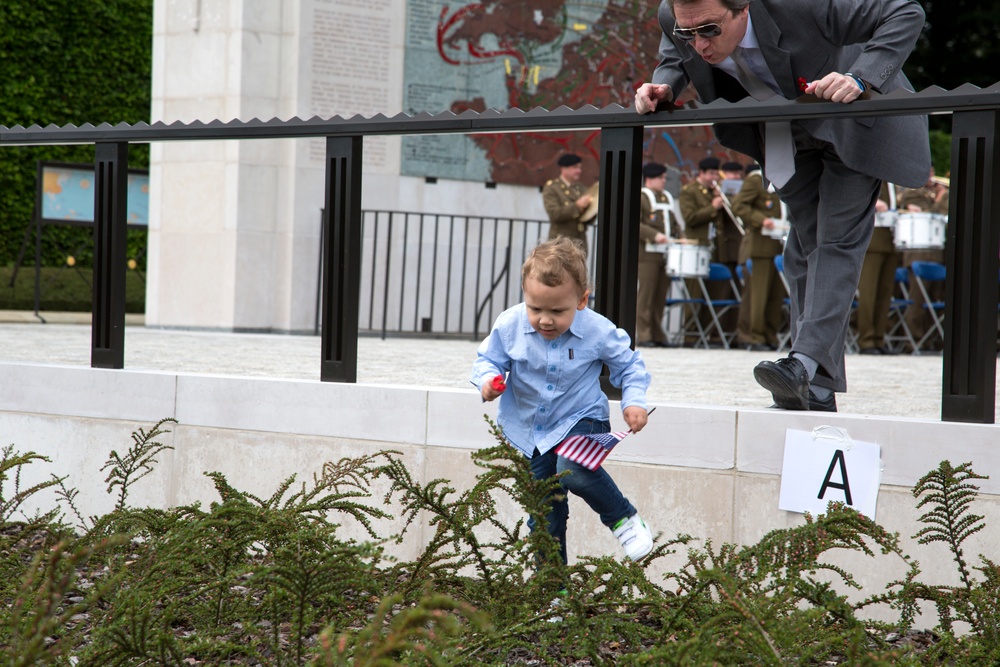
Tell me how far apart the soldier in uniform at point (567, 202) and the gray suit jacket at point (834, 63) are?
7505 mm

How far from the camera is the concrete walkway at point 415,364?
17.7 feet

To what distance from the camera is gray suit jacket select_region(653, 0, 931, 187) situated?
389cm

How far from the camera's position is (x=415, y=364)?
7328mm

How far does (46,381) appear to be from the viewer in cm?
482

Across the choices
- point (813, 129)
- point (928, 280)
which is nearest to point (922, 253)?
point (928, 280)

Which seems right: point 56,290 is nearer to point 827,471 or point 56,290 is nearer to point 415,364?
point 415,364

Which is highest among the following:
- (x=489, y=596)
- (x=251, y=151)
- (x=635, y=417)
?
(x=251, y=151)

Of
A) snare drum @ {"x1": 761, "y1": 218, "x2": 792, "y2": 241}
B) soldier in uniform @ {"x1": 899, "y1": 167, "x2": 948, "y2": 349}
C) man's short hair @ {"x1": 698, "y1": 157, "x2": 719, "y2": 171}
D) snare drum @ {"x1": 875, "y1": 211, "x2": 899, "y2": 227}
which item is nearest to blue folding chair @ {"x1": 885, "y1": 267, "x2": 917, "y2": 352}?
soldier in uniform @ {"x1": 899, "y1": 167, "x2": 948, "y2": 349}

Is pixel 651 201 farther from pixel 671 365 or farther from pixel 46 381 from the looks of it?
pixel 46 381

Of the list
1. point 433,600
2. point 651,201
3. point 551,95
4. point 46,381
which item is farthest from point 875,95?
point 551,95

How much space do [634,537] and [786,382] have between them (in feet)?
2.50

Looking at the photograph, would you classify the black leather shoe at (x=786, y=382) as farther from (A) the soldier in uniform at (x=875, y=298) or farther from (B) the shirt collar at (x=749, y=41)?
(A) the soldier in uniform at (x=875, y=298)

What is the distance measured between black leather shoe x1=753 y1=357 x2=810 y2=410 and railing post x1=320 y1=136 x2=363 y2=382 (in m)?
1.48

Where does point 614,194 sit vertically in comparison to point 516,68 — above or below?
below
